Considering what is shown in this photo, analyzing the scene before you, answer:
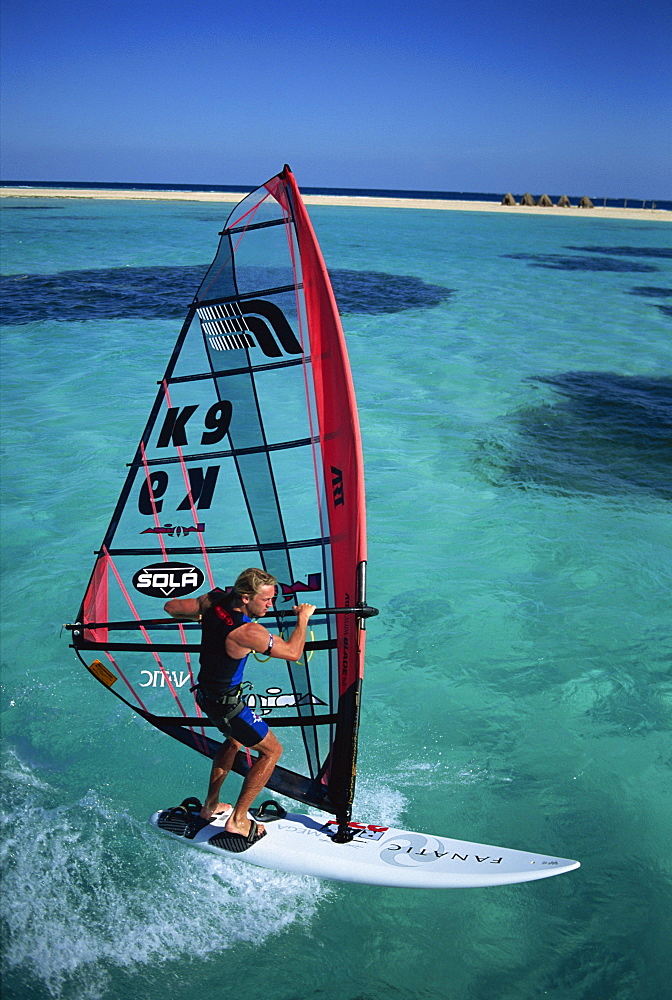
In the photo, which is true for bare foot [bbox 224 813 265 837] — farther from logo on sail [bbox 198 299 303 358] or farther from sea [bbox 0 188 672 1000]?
logo on sail [bbox 198 299 303 358]

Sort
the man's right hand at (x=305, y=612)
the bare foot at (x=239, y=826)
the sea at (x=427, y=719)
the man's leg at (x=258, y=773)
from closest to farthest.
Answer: the man's right hand at (x=305, y=612)
the sea at (x=427, y=719)
the man's leg at (x=258, y=773)
the bare foot at (x=239, y=826)

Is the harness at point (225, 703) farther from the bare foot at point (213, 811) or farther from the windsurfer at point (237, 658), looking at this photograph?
the bare foot at point (213, 811)

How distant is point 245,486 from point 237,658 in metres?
1.27

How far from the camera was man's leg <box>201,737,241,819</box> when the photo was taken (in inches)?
175

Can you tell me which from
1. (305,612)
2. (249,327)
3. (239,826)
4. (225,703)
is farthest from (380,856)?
(249,327)

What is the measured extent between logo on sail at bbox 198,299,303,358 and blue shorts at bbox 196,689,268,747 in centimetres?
208

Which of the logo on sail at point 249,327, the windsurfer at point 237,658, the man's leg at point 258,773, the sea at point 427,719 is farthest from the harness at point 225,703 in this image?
the logo on sail at point 249,327

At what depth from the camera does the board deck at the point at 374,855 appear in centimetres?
412

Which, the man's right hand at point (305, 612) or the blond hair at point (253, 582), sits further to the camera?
the blond hair at point (253, 582)

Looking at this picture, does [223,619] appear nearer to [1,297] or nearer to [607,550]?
[607,550]

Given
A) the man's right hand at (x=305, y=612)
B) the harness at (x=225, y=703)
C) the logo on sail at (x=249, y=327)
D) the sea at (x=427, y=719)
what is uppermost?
the logo on sail at (x=249, y=327)

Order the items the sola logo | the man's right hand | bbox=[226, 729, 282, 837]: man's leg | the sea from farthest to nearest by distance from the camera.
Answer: the sola logo, bbox=[226, 729, 282, 837]: man's leg, the sea, the man's right hand

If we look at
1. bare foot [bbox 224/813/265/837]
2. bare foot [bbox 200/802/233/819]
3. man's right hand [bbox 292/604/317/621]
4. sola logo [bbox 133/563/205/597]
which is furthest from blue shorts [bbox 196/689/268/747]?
man's right hand [bbox 292/604/317/621]

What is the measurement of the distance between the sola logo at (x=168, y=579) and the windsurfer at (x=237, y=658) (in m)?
0.40
